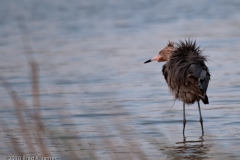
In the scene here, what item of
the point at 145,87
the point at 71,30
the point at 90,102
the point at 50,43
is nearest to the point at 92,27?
the point at 71,30

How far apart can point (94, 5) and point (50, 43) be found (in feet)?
21.8

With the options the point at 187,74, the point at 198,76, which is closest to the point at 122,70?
the point at 187,74

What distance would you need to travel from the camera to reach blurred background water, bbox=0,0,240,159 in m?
7.77

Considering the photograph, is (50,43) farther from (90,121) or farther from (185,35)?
(90,121)

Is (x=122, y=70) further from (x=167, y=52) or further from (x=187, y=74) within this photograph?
(x=187, y=74)

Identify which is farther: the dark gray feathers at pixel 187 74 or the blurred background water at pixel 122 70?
the dark gray feathers at pixel 187 74

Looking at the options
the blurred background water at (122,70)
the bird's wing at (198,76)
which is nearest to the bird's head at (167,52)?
the blurred background water at (122,70)

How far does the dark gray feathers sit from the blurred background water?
1.49 ft

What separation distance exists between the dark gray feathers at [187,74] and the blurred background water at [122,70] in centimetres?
45

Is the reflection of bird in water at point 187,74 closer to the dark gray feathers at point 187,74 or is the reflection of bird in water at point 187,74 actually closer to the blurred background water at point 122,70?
the dark gray feathers at point 187,74

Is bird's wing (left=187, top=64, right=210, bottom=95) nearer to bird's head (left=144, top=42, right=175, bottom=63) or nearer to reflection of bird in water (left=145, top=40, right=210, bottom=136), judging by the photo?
reflection of bird in water (left=145, top=40, right=210, bottom=136)

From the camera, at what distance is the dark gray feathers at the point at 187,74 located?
8289 mm

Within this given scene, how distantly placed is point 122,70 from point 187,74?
4.72 metres

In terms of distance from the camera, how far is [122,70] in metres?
13.0
